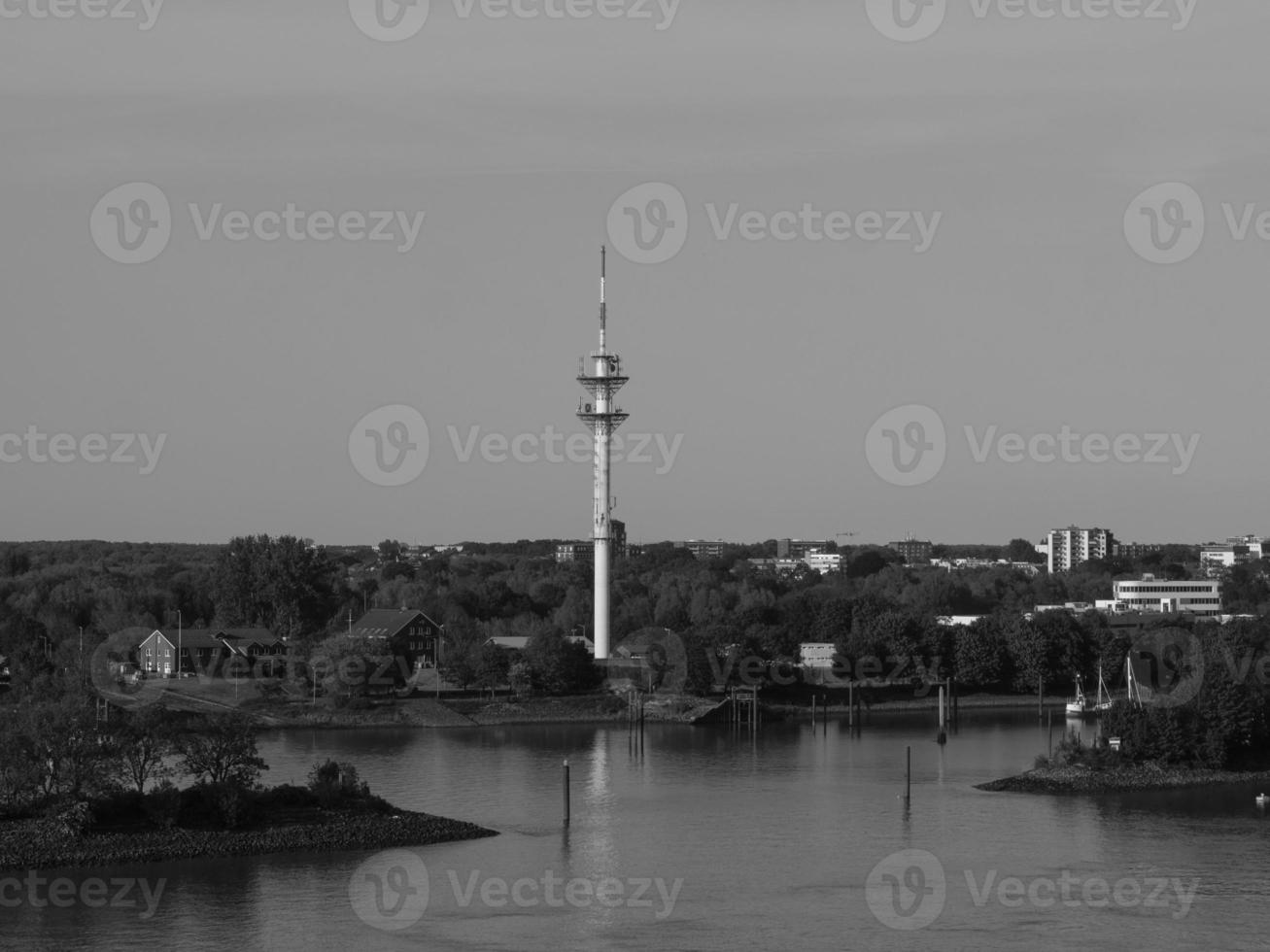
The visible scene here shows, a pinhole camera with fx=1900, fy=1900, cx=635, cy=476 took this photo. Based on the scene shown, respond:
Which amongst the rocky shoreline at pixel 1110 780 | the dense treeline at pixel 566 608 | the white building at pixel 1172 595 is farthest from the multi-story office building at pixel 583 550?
the rocky shoreline at pixel 1110 780

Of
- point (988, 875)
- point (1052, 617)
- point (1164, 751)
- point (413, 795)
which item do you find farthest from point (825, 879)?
point (1052, 617)

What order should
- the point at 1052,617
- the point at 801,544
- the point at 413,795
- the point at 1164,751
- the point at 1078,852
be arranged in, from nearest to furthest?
the point at 1078,852 < the point at 413,795 < the point at 1164,751 < the point at 1052,617 < the point at 801,544

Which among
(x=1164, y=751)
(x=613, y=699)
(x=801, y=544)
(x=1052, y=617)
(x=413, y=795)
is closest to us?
(x=413, y=795)

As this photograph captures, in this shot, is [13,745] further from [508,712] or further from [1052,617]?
Result: [1052,617]

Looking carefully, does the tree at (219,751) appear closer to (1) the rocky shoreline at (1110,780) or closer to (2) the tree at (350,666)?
(1) the rocky shoreline at (1110,780)

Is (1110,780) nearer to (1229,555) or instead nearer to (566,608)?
(566,608)

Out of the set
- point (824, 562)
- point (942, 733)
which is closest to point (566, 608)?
point (942, 733)
